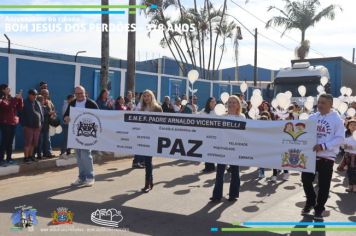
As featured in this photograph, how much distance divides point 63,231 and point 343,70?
1628 cm

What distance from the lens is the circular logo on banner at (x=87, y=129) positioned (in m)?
7.94

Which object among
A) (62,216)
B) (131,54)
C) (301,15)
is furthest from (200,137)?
(301,15)

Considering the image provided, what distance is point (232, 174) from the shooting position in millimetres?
7090

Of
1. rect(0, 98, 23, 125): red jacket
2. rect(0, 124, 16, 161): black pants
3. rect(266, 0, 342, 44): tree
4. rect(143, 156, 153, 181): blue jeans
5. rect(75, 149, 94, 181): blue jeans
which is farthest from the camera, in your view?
rect(266, 0, 342, 44): tree

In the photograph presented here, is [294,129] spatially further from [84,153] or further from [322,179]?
[84,153]

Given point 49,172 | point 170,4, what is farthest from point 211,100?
point 170,4

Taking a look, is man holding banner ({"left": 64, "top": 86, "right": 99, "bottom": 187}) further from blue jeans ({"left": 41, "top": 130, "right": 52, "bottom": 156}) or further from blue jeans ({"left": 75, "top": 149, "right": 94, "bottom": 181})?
blue jeans ({"left": 41, "top": 130, "right": 52, "bottom": 156})

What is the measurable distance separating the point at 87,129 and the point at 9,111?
8.19 ft

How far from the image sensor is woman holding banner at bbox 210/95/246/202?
22.5 ft

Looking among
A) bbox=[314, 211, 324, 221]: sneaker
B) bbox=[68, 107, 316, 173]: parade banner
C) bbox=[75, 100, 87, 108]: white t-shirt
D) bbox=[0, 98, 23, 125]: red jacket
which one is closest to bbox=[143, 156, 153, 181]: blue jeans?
bbox=[68, 107, 316, 173]: parade banner

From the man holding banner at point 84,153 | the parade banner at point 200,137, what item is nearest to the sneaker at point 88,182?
the man holding banner at point 84,153

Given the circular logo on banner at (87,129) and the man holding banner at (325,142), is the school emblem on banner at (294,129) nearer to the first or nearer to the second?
the man holding banner at (325,142)

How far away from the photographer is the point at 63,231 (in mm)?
5305

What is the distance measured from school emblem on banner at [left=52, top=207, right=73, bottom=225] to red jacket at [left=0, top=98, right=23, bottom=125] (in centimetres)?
397
